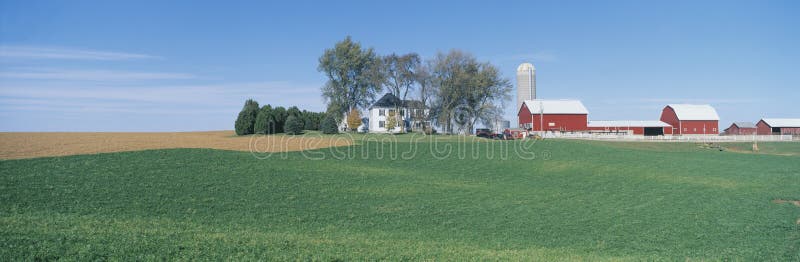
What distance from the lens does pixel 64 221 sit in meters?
12.4

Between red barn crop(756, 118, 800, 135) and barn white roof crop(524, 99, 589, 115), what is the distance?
31.5m

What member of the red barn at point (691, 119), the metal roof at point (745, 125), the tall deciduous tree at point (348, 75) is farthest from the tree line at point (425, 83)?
the metal roof at point (745, 125)

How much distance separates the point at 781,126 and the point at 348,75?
6586 centimetres

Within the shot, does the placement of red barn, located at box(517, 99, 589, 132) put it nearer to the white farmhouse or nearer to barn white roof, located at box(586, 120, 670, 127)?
barn white roof, located at box(586, 120, 670, 127)

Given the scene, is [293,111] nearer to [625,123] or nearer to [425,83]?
[425,83]

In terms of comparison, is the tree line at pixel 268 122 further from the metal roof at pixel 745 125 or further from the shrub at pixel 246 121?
the metal roof at pixel 745 125

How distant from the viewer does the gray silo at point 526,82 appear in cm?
8181

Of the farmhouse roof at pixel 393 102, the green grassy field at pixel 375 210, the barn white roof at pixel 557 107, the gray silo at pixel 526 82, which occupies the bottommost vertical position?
the green grassy field at pixel 375 210

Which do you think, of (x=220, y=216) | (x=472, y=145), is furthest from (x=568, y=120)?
(x=220, y=216)

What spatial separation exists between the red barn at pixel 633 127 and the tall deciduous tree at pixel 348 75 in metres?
31.2

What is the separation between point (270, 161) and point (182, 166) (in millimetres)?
4515

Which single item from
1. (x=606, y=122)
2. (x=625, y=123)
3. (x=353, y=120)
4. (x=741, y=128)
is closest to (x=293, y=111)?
(x=353, y=120)

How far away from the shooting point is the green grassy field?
35.9 feet

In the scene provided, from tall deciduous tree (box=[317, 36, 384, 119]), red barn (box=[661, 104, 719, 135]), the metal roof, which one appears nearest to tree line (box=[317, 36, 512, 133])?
tall deciduous tree (box=[317, 36, 384, 119])
